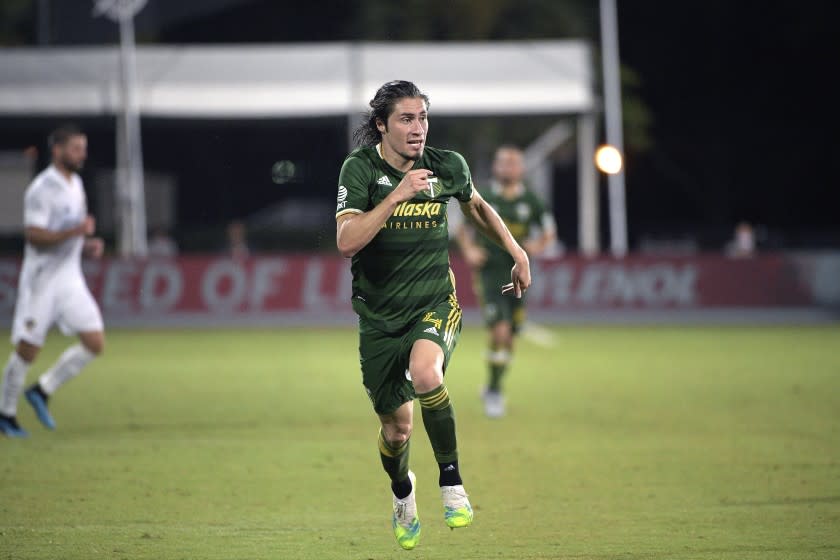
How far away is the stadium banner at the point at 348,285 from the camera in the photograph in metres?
25.6

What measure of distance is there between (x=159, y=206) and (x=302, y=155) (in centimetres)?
581

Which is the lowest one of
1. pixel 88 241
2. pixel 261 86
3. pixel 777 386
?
pixel 777 386

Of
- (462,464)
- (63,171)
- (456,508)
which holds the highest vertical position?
(63,171)

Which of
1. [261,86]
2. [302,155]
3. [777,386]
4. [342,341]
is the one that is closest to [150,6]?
[261,86]

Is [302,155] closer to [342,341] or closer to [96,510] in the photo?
[342,341]

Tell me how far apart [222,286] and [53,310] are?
47.0 feet

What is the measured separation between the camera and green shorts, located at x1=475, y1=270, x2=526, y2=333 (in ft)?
44.1

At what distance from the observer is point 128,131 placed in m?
30.1

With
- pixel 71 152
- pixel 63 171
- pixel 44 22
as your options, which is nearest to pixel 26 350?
pixel 63 171

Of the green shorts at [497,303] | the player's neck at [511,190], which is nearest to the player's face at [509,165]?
the player's neck at [511,190]

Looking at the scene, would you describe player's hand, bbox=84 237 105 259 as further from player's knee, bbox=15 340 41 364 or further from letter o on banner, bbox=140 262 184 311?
letter o on banner, bbox=140 262 184 311

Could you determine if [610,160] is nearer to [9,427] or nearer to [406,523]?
[9,427]

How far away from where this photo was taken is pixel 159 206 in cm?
4381

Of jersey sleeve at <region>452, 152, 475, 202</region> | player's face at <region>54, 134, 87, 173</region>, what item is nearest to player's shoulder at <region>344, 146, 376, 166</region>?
jersey sleeve at <region>452, 152, 475, 202</region>
